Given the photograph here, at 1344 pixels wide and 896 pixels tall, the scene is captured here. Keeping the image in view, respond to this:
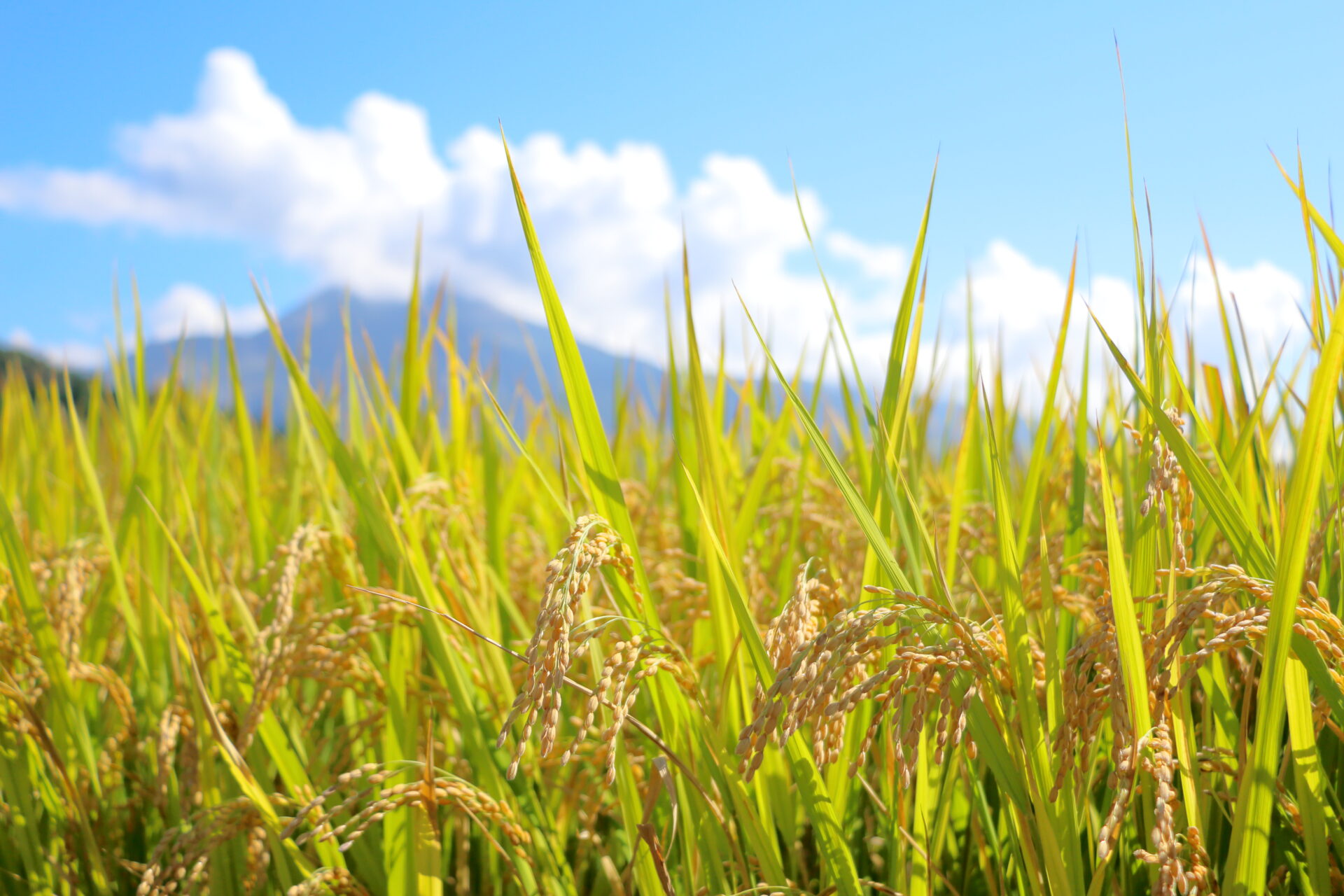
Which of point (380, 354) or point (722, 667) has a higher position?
point (380, 354)

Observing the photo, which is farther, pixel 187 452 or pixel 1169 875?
pixel 187 452

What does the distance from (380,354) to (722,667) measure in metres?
28.8

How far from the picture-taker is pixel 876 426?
99cm

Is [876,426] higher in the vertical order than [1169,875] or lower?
higher

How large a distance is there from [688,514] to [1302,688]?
1.07 meters

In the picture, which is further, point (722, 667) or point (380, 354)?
point (380, 354)

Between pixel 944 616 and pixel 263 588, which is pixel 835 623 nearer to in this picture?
pixel 944 616

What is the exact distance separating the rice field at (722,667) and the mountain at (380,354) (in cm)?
26

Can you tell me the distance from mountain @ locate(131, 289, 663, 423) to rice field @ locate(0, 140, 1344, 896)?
257 millimetres

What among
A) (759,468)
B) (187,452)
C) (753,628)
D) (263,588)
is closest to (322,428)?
(263,588)

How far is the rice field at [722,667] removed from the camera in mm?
778

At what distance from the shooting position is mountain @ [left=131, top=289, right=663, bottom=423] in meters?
Answer: 2.38

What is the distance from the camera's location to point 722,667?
1199 millimetres

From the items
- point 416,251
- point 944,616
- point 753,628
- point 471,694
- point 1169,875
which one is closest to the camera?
point 1169,875
